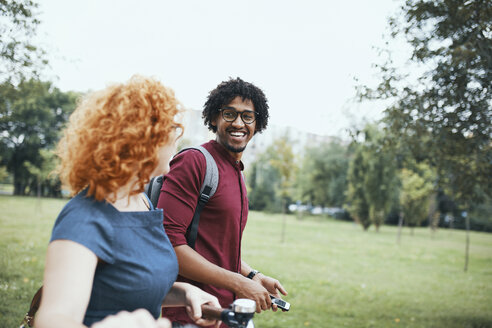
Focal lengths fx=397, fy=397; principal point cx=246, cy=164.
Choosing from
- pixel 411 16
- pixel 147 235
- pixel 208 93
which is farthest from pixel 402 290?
pixel 147 235

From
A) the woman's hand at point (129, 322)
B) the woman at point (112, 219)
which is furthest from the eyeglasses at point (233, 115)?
the woman's hand at point (129, 322)

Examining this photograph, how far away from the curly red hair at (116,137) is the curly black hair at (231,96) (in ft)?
4.34

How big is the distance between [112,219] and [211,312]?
56cm

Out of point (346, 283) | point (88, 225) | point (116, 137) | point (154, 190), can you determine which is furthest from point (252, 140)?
point (88, 225)

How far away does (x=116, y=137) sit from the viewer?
4.32ft

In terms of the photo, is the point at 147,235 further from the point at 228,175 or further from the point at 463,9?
the point at 463,9

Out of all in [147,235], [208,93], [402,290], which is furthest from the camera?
[402,290]

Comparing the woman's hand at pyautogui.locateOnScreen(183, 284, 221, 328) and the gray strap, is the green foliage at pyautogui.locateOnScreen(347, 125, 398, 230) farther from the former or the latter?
the woman's hand at pyautogui.locateOnScreen(183, 284, 221, 328)

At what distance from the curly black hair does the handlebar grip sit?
1.53m

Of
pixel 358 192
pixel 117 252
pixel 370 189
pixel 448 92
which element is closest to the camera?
pixel 117 252

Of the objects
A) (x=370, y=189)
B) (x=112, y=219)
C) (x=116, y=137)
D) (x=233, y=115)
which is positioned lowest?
(x=112, y=219)

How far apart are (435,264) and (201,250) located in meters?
16.3

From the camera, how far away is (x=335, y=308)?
8.23 m

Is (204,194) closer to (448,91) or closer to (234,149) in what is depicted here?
(234,149)
